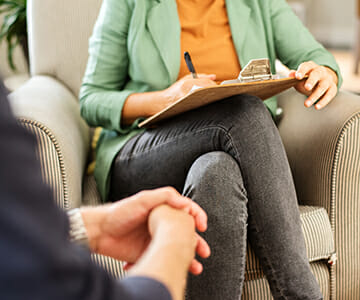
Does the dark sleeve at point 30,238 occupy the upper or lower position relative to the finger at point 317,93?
upper

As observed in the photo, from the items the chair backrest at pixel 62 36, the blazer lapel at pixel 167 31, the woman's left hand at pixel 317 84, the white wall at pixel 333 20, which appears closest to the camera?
the woman's left hand at pixel 317 84

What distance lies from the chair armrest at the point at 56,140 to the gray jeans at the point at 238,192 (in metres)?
0.18

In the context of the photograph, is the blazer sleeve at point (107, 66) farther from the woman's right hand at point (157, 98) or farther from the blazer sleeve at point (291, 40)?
the blazer sleeve at point (291, 40)

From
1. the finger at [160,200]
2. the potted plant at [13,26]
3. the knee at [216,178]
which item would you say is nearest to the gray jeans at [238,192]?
the knee at [216,178]

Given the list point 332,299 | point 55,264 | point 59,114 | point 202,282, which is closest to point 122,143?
point 59,114

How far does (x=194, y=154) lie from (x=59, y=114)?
35cm

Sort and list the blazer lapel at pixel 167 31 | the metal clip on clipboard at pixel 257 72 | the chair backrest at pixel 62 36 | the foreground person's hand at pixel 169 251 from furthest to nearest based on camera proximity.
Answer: the chair backrest at pixel 62 36
the blazer lapel at pixel 167 31
the metal clip on clipboard at pixel 257 72
the foreground person's hand at pixel 169 251

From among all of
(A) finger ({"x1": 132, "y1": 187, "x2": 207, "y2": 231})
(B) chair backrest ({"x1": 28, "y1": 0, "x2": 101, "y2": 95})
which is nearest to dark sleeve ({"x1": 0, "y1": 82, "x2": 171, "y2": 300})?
(A) finger ({"x1": 132, "y1": 187, "x2": 207, "y2": 231})

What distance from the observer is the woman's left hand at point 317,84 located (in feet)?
3.25

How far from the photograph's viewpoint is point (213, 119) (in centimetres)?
90

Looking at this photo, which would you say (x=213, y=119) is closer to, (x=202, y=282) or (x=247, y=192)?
(x=247, y=192)

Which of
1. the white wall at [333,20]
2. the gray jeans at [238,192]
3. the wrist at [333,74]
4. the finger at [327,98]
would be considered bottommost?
the white wall at [333,20]

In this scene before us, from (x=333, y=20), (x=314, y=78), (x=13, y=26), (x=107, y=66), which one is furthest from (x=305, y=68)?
(x=333, y=20)

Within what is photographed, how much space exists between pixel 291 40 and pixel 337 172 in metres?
0.39
